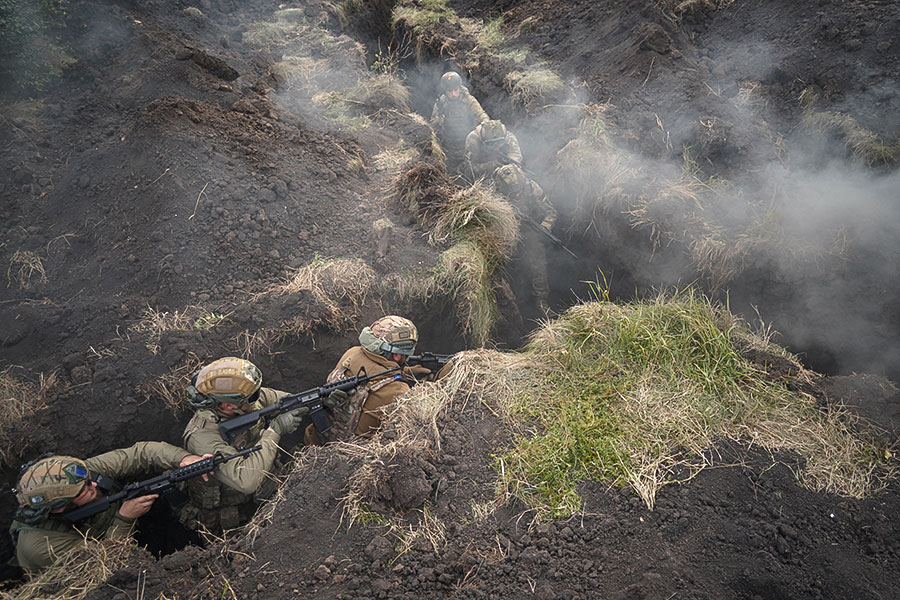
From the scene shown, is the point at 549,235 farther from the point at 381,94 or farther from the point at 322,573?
the point at 322,573

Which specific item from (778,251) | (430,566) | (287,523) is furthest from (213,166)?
(778,251)

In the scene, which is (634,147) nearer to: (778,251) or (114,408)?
(778,251)

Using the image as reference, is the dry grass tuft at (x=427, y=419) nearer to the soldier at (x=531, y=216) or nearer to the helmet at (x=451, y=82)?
the soldier at (x=531, y=216)

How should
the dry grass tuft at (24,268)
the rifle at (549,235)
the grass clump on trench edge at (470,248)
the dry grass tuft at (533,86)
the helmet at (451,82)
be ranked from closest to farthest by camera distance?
the dry grass tuft at (24,268), the grass clump on trench edge at (470,248), the rifle at (549,235), the dry grass tuft at (533,86), the helmet at (451,82)

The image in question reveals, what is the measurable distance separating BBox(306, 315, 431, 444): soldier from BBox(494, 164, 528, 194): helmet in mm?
2911

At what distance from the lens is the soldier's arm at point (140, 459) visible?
340 cm

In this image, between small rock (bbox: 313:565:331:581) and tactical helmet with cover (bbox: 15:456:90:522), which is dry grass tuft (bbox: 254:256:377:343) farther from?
small rock (bbox: 313:565:331:581)

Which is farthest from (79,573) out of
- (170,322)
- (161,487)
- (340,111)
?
(340,111)

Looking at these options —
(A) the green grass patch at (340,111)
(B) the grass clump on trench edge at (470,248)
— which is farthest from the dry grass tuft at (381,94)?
(B) the grass clump on trench edge at (470,248)

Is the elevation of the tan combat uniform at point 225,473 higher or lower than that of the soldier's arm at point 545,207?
lower

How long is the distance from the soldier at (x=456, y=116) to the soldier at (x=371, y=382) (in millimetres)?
4186

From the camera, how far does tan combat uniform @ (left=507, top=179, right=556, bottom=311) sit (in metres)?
6.11

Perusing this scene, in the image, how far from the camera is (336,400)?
12.8ft

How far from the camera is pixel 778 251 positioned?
4.63 m
